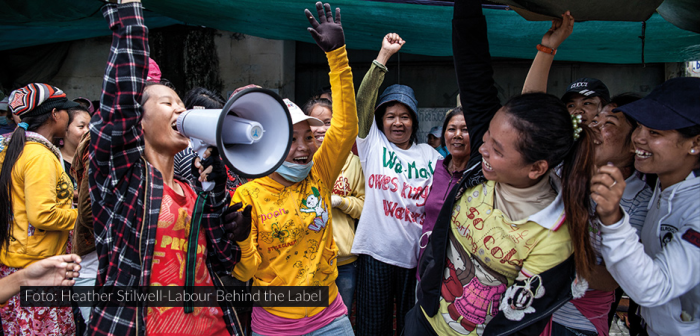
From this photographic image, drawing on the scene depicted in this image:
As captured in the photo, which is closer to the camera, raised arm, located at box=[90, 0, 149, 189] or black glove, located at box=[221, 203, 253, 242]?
raised arm, located at box=[90, 0, 149, 189]

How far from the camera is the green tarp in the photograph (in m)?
3.60

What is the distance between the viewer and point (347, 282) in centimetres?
296

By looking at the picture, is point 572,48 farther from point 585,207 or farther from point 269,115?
point 269,115

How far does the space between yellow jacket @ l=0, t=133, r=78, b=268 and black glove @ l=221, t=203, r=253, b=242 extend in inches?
63.5

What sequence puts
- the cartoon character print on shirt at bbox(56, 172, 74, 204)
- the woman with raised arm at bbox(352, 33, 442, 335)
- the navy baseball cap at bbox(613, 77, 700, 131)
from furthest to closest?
1. the woman with raised arm at bbox(352, 33, 442, 335)
2. the cartoon character print on shirt at bbox(56, 172, 74, 204)
3. the navy baseball cap at bbox(613, 77, 700, 131)

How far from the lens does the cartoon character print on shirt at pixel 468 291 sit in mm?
1696

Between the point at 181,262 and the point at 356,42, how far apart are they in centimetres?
377

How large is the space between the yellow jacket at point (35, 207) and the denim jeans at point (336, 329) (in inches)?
62.8

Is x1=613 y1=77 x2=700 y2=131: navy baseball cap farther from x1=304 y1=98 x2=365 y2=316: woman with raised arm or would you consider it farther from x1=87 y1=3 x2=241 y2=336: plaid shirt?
x1=87 y1=3 x2=241 y2=336: plaid shirt

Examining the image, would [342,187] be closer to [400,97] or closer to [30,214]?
[400,97]

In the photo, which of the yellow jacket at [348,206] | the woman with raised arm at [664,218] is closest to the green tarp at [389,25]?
the yellow jacket at [348,206]

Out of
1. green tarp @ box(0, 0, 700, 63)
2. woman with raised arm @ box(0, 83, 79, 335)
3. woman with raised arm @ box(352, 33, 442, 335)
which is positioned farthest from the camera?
green tarp @ box(0, 0, 700, 63)

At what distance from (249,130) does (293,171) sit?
26.7 inches

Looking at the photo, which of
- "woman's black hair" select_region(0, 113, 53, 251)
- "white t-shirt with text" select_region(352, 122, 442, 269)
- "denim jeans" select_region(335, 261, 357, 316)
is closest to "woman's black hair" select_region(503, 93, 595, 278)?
"white t-shirt with text" select_region(352, 122, 442, 269)
